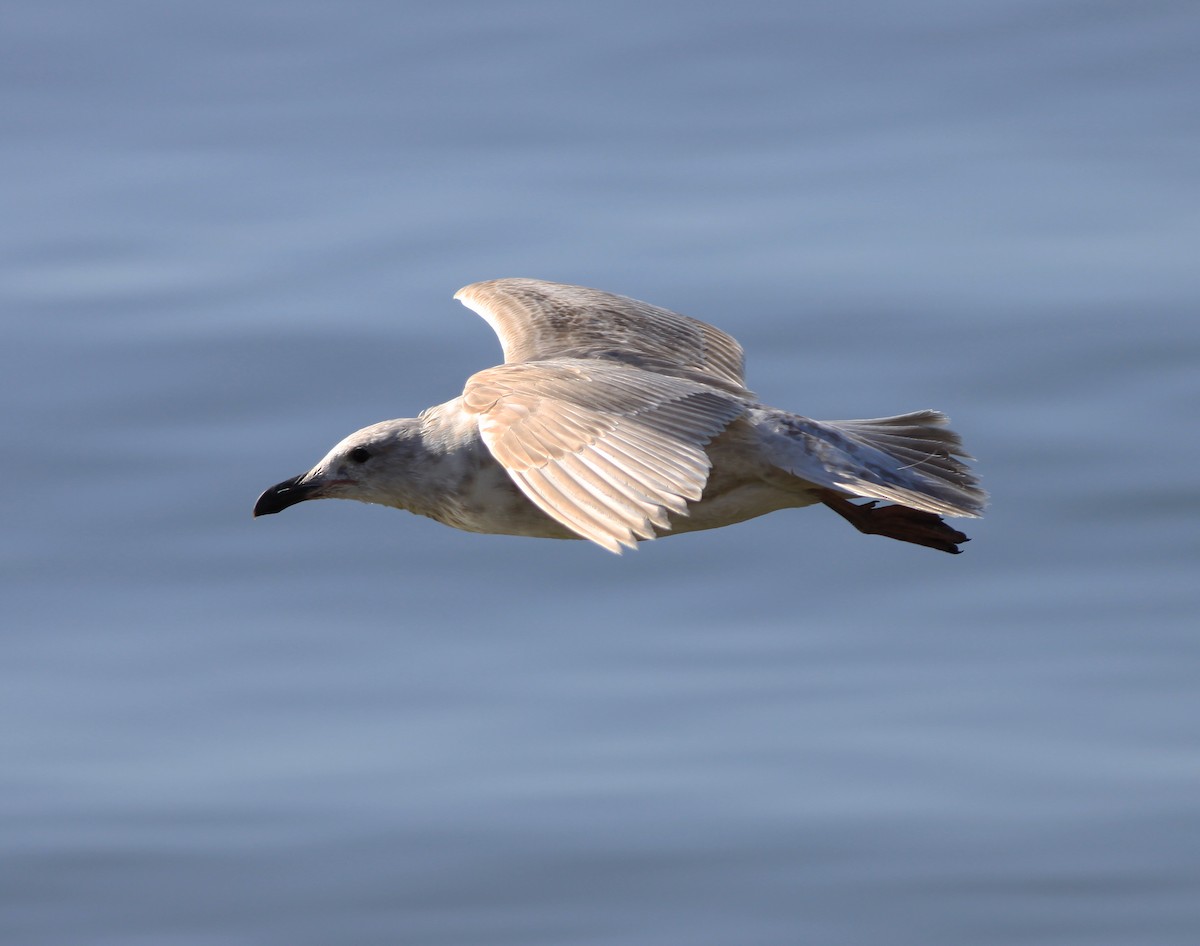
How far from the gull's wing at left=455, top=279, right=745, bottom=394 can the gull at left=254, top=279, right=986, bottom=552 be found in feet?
0.16

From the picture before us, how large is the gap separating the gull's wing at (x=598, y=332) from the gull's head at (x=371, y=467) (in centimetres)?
106

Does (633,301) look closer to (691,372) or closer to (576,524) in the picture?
(691,372)

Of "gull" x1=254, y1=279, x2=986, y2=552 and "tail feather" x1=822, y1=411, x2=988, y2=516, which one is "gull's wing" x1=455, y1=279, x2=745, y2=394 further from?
"tail feather" x1=822, y1=411, x2=988, y2=516

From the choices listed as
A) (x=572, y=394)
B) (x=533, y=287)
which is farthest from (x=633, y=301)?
(x=572, y=394)

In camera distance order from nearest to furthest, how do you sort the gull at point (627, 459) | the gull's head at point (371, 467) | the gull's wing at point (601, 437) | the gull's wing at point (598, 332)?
the gull's wing at point (601, 437) < the gull at point (627, 459) < the gull's head at point (371, 467) < the gull's wing at point (598, 332)

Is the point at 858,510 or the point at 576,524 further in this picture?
the point at 858,510

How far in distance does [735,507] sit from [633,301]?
2.45 m

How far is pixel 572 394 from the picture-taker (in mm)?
7602

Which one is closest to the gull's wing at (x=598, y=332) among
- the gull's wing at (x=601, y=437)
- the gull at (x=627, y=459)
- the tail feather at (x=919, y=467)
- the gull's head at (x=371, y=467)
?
the gull at (x=627, y=459)

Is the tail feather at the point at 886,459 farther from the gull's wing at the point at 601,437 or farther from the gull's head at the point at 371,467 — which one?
the gull's head at the point at 371,467

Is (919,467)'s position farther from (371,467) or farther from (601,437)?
(371,467)

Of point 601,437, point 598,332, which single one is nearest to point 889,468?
point 601,437

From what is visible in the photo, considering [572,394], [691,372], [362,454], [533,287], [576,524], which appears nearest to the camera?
[576,524]

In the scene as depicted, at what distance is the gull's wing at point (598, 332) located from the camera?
9125 millimetres
